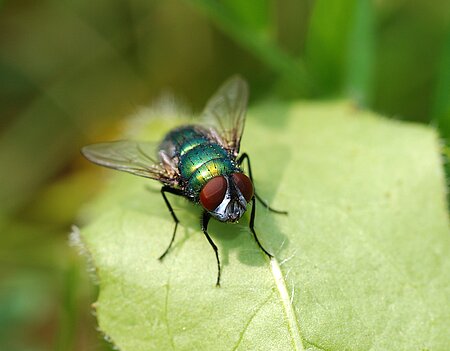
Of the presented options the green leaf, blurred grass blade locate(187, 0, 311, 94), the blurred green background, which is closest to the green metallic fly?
the green leaf

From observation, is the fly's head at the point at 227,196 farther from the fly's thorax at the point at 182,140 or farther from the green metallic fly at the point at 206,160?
→ the fly's thorax at the point at 182,140

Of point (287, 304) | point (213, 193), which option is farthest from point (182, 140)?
point (287, 304)

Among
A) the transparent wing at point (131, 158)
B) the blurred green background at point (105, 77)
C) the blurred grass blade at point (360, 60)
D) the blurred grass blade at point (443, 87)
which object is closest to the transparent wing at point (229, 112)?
the transparent wing at point (131, 158)

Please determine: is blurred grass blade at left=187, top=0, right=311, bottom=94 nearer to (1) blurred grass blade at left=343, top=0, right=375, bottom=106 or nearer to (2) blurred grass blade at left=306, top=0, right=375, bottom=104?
(2) blurred grass blade at left=306, top=0, right=375, bottom=104

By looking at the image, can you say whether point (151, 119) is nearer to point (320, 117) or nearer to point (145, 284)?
point (320, 117)

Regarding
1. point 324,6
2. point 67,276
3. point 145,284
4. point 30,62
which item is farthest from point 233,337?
point 30,62

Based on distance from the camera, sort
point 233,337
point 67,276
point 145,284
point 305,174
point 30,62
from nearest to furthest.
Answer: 1. point 233,337
2. point 145,284
3. point 305,174
4. point 67,276
5. point 30,62

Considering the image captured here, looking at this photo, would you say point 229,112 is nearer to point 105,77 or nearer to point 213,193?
point 213,193
